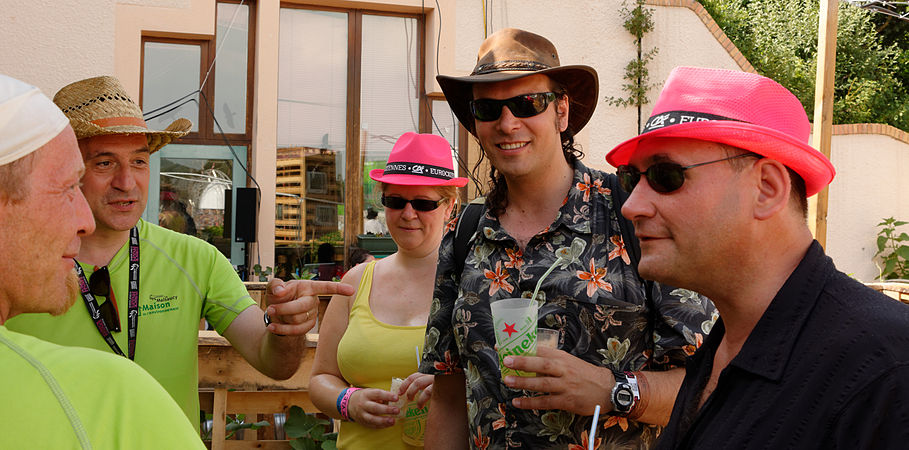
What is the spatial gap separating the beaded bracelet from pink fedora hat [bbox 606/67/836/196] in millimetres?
1754

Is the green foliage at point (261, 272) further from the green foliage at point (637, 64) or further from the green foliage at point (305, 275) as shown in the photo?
the green foliage at point (637, 64)

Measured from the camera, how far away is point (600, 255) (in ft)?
7.08

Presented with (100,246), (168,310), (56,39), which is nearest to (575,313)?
(168,310)

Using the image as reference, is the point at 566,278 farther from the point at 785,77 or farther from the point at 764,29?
the point at 764,29

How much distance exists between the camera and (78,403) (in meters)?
Result: 1.13

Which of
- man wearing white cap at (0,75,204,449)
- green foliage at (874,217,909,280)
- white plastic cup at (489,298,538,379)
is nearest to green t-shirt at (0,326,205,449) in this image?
man wearing white cap at (0,75,204,449)

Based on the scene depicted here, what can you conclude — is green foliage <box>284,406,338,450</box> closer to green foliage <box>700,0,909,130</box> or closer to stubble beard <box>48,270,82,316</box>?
stubble beard <box>48,270,82,316</box>

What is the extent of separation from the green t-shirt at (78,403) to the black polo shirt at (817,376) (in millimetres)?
A: 966

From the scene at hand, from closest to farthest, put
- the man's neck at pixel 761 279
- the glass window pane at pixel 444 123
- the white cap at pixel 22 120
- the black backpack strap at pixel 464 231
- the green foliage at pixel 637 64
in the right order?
the white cap at pixel 22 120 → the man's neck at pixel 761 279 → the black backpack strap at pixel 464 231 → the glass window pane at pixel 444 123 → the green foliage at pixel 637 64

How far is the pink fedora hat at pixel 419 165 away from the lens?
336 cm

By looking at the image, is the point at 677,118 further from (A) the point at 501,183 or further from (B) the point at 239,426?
(B) the point at 239,426

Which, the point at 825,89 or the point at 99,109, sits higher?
the point at 825,89

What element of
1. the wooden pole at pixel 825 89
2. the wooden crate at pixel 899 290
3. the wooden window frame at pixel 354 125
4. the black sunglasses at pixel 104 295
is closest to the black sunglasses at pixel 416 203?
the black sunglasses at pixel 104 295

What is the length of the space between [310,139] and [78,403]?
27.6ft
